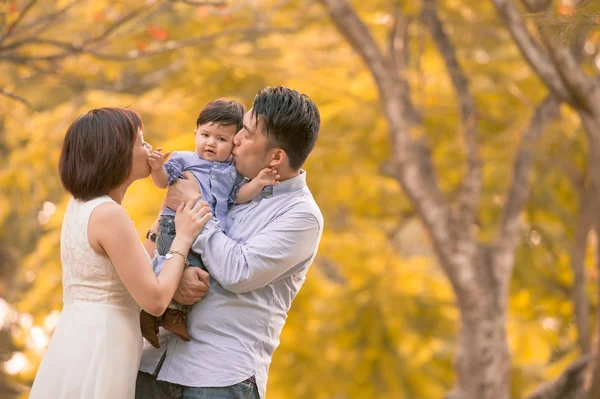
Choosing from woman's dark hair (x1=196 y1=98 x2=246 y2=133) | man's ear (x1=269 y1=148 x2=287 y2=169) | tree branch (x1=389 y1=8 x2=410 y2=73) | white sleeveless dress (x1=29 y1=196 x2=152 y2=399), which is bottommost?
tree branch (x1=389 y1=8 x2=410 y2=73)

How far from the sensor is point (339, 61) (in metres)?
9.43

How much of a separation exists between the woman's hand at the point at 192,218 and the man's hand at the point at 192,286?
99 mm

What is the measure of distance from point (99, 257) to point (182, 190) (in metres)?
0.32

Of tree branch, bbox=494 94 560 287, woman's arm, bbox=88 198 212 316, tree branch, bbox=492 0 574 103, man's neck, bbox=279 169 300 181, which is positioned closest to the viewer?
woman's arm, bbox=88 198 212 316

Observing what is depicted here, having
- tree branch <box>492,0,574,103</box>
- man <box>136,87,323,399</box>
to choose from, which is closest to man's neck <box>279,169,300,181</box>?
man <box>136,87,323,399</box>

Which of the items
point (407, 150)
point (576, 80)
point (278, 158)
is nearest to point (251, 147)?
point (278, 158)

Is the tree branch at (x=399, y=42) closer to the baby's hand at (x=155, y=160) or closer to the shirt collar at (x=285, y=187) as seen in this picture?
the shirt collar at (x=285, y=187)

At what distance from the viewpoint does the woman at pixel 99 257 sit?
243 centimetres

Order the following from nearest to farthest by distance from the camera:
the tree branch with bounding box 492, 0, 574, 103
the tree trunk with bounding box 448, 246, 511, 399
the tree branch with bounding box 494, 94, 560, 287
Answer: the tree branch with bounding box 492, 0, 574, 103 → the tree trunk with bounding box 448, 246, 511, 399 → the tree branch with bounding box 494, 94, 560, 287

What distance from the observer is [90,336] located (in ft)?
8.15

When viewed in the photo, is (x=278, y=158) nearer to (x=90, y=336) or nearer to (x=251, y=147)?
(x=251, y=147)

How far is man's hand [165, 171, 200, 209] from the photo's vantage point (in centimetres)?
254

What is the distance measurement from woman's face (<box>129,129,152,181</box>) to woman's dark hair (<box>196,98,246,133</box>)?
0.23m

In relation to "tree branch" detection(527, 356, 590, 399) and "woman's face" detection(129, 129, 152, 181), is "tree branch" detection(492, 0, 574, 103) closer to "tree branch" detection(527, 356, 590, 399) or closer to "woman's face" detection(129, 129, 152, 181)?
"tree branch" detection(527, 356, 590, 399)
